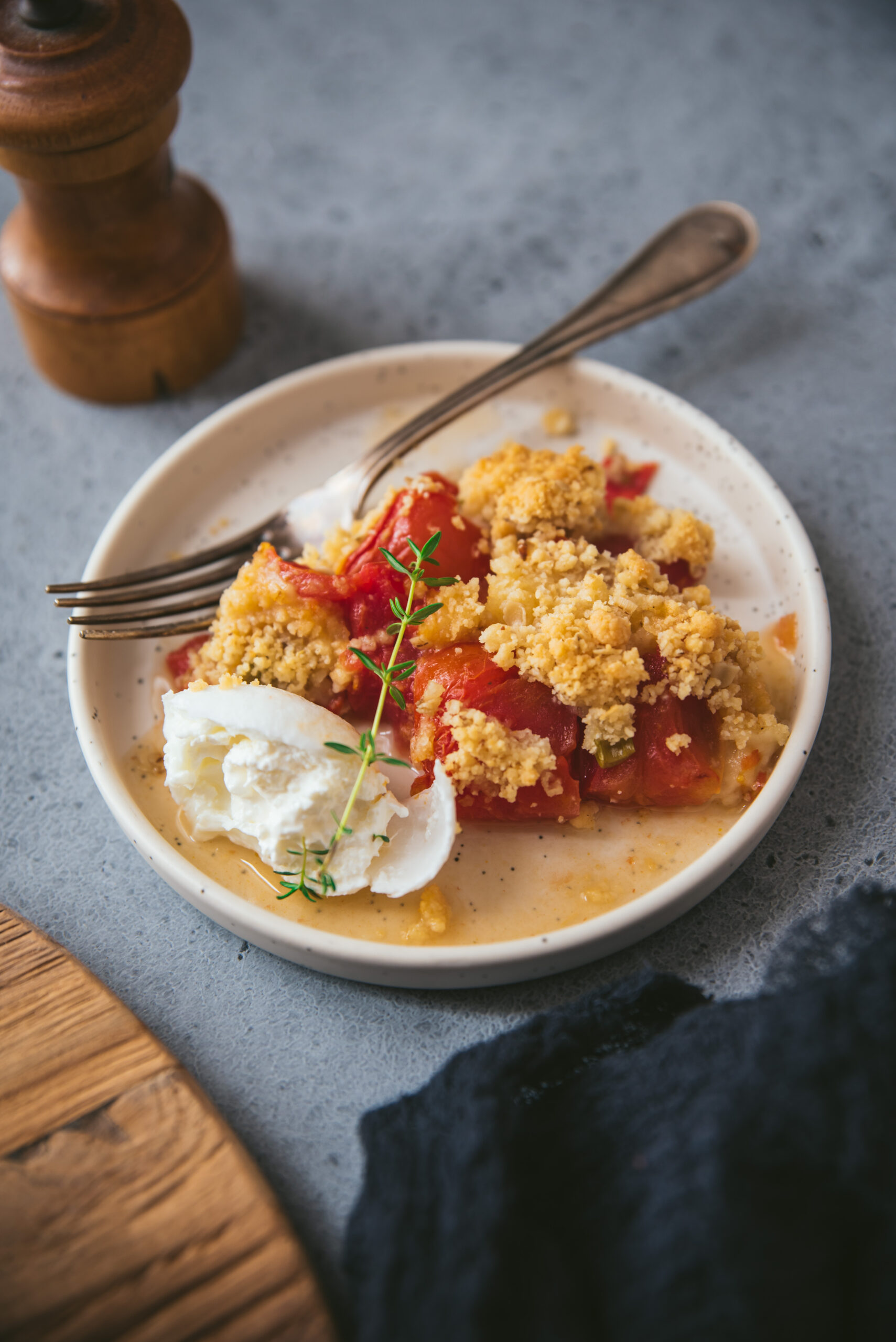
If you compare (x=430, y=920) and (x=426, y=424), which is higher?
(x=426, y=424)

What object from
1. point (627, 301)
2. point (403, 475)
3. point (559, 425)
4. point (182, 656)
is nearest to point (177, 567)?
point (182, 656)

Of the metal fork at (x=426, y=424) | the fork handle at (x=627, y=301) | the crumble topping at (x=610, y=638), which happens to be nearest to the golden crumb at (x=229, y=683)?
the metal fork at (x=426, y=424)

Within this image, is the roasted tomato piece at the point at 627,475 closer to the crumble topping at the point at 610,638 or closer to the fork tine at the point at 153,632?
the crumble topping at the point at 610,638

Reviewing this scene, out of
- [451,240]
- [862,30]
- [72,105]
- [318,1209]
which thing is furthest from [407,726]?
[862,30]

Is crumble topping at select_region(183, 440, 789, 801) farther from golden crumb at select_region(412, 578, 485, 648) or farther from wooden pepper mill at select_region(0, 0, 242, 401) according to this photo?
wooden pepper mill at select_region(0, 0, 242, 401)

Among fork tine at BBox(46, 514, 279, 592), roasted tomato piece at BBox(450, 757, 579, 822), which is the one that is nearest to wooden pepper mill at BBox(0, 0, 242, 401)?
fork tine at BBox(46, 514, 279, 592)

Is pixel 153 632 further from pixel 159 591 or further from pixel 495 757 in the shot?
pixel 495 757
